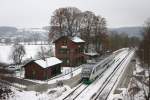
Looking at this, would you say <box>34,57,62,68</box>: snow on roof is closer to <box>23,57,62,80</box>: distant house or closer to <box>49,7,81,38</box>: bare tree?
<box>23,57,62,80</box>: distant house

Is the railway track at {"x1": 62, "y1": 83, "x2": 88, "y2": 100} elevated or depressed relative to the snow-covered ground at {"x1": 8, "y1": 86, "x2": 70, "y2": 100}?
depressed

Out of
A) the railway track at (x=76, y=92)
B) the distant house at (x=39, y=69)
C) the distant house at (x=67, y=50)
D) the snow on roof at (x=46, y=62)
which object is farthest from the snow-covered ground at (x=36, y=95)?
the distant house at (x=67, y=50)

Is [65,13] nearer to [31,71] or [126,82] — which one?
[31,71]

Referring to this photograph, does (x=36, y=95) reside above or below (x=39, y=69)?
below

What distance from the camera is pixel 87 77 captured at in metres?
37.7

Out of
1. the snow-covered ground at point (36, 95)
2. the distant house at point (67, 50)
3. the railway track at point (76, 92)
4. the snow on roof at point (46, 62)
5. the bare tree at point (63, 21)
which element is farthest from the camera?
the bare tree at point (63, 21)

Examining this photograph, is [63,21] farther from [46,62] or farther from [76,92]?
[76,92]

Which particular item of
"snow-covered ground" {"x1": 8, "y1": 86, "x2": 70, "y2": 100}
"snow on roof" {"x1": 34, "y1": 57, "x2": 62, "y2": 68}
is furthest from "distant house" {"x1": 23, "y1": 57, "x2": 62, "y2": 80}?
"snow-covered ground" {"x1": 8, "y1": 86, "x2": 70, "y2": 100}

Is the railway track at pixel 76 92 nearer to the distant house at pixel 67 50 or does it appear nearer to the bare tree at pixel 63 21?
the distant house at pixel 67 50

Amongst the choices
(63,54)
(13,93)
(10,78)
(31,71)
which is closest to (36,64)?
(31,71)

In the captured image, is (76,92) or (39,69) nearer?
(76,92)

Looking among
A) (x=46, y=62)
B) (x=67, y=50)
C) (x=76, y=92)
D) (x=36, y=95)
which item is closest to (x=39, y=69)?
(x=46, y=62)

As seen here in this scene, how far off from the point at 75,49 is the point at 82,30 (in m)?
15.2

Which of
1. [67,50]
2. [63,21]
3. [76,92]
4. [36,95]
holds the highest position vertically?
[63,21]
